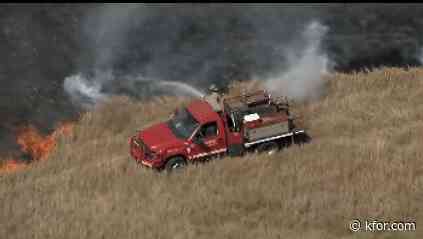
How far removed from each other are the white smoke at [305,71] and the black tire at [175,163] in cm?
724

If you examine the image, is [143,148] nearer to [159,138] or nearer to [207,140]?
[159,138]

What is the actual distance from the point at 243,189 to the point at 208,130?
2.66 m

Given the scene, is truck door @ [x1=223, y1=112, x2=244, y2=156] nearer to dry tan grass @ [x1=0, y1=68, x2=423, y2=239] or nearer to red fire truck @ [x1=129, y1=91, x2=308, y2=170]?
red fire truck @ [x1=129, y1=91, x2=308, y2=170]

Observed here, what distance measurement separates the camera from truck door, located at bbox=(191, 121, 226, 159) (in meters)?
23.7

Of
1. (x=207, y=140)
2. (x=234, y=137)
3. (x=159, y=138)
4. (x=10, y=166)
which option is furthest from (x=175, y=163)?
(x=10, y=166)

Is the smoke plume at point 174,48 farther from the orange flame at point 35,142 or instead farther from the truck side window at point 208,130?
the truck side window at point 208,130

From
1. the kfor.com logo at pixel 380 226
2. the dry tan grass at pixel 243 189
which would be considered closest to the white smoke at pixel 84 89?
the dry tan grass at pixel 243 189

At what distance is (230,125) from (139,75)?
12.6 metres

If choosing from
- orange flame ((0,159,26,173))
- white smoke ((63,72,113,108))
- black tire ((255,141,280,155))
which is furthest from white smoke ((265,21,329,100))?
orange flame ((0,159,26,173))

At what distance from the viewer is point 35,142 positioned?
97.0ft

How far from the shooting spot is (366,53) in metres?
38.8

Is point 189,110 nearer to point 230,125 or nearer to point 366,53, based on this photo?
point 230,125

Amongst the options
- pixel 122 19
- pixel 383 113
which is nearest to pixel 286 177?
pixel 383 113

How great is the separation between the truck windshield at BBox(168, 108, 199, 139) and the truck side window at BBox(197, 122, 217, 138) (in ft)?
0.83
